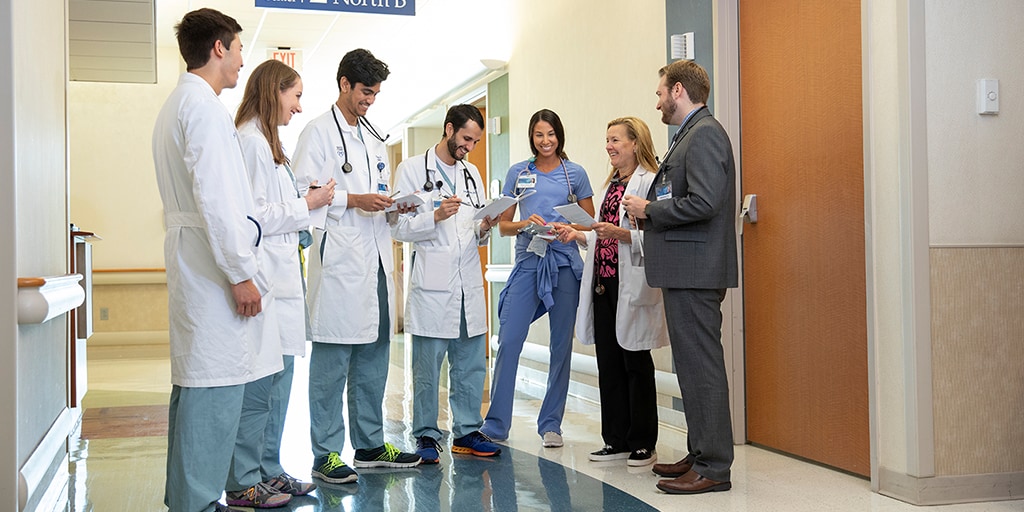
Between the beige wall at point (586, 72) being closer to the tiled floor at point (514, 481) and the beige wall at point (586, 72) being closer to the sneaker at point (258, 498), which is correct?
the tiled floor at point (514, 481)

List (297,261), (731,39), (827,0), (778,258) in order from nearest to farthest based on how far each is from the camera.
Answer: (297,261) < (827,0) < (778,258) < (731,39)

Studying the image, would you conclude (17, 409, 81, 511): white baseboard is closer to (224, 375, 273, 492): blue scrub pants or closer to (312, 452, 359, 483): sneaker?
(224, 375, 273, 492): blue scrub pants

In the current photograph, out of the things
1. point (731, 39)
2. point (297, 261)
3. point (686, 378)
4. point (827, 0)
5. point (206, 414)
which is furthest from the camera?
point (731, 39)

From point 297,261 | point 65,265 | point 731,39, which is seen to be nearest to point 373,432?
point 297,261

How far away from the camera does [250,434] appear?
3.13 m

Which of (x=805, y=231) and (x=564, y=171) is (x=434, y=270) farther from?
(x=805, y=231)

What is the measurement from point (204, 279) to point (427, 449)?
170cm

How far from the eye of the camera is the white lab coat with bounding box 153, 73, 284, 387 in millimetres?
2477

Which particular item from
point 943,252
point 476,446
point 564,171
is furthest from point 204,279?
point 943,252

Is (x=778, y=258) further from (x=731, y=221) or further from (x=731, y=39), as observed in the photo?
(x=731, y=39)

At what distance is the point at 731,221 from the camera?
3533mm

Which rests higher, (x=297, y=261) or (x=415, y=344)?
(x=297, y=261)

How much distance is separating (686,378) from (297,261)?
151cm

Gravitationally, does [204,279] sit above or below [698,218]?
below
